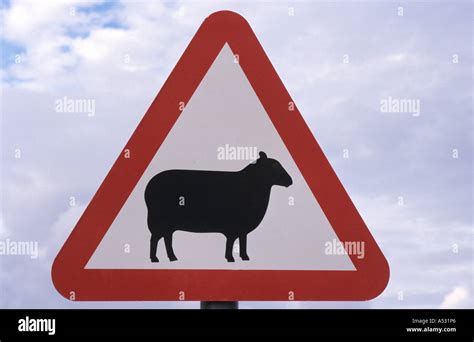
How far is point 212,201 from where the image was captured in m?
1.79

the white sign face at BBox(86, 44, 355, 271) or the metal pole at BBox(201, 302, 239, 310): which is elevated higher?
the white sign face at BBox(86, 44, 355, 271)

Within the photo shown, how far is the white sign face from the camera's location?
175 cm

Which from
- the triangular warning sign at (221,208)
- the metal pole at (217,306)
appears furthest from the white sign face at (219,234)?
the metal pole at (217,306)

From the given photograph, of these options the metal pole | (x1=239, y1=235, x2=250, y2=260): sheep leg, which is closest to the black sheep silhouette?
(x1=239, y1=235, x2=250, y2=260): sheep leg

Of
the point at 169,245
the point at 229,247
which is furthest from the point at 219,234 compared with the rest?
the point at 169,245

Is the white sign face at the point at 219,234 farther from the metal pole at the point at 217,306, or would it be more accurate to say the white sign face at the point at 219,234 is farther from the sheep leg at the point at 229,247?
the metal pole at the point at 217,306

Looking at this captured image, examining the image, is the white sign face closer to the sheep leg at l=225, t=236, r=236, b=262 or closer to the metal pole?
the sheep leg at l=225, t=236, r=236, b=262

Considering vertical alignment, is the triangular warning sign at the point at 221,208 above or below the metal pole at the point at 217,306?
above

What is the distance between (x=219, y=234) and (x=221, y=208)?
9 centimetres

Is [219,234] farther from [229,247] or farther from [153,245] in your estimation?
[153,245]

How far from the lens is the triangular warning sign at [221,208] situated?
1.74 metres
